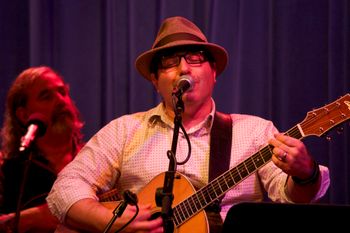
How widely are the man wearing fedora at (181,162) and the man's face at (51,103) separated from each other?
0.70 m

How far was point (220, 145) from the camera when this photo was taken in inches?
115

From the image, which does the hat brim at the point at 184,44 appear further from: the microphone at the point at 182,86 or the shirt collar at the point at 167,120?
the microphone at the point at 182,86

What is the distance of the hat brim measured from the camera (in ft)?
9.69

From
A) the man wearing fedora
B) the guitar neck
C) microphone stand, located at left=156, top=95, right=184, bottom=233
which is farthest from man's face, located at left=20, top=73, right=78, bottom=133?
microphone stand, located at left=156, top=95, right=184, bottom=233

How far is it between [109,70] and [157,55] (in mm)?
952

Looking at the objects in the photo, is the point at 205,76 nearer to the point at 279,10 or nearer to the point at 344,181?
the point at 279,10

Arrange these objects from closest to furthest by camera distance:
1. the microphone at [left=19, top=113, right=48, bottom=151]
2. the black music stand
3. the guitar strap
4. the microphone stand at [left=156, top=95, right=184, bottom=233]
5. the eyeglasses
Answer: the black music stand → the microphone stand at [left=156, top=95, right=184, bottom=233] → the microphone at [left=19, top=113, right=48, bottom=151] → the guitar strap → the eyeglasses

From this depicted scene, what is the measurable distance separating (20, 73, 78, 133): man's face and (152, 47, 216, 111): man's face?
97cm

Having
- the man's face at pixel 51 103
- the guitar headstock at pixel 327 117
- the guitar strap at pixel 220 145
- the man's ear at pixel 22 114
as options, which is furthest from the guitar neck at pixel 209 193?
the man's ear at pixel 22 114

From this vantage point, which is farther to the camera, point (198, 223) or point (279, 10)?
point (279, 10)

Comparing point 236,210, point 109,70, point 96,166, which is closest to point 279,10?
point 109,70

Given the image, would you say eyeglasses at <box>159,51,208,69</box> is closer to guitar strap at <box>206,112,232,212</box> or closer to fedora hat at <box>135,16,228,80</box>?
fedora hat at <box>135,16,228,80</box>

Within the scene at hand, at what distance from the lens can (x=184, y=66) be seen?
290 centimetres

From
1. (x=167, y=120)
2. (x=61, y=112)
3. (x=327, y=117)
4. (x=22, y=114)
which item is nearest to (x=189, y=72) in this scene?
(x=167, y=120)
